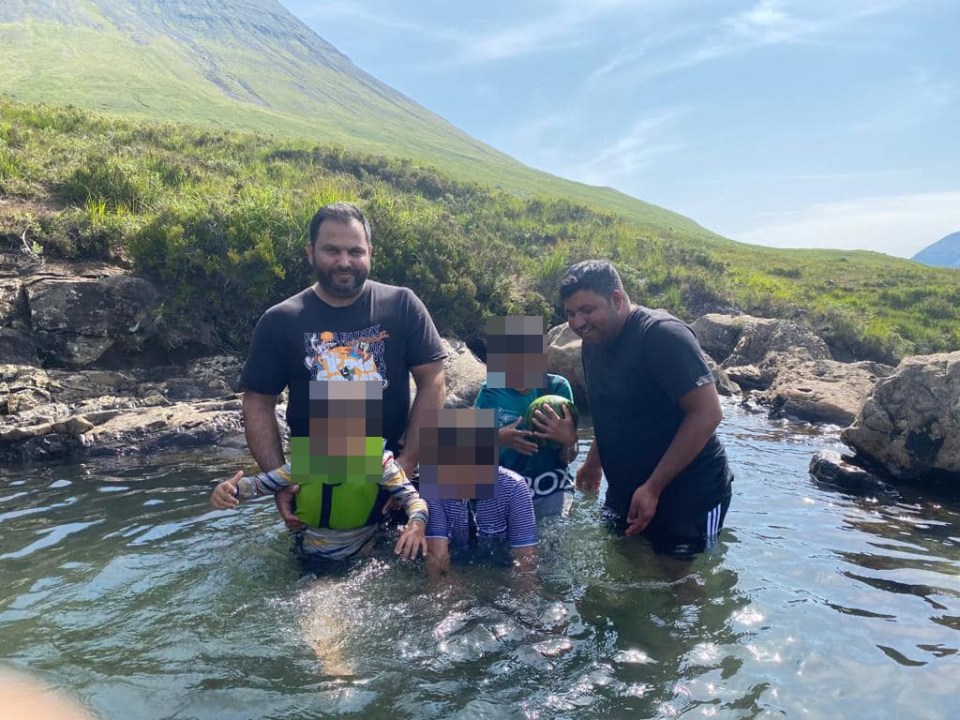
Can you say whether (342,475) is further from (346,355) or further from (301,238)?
(301,238)

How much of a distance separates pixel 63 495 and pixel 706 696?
21.4 ft

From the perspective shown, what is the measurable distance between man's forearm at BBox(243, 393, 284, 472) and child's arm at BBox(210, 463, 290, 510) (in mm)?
782

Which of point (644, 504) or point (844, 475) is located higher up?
point (644, 504)

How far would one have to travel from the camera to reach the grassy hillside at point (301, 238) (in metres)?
11.6

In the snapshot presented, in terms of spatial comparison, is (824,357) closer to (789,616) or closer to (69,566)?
(789,616)

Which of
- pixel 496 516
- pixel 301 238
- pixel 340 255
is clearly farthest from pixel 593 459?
pixel 301 238

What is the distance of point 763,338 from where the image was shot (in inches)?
707

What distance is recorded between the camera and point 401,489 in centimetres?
427

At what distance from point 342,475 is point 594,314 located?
2.07 meters

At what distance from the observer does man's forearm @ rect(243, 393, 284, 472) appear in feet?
16.5

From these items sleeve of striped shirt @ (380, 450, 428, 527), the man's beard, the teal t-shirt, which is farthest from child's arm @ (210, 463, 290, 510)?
the teal t-shirt

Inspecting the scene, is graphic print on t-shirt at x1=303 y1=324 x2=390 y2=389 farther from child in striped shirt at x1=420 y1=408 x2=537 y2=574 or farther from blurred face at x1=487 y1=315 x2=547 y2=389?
blurred face at x1=487 y1=315 x2=547 y2=389

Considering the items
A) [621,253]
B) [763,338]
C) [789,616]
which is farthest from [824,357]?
[789,616]

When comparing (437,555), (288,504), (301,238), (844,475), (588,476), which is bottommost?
(844,475)
